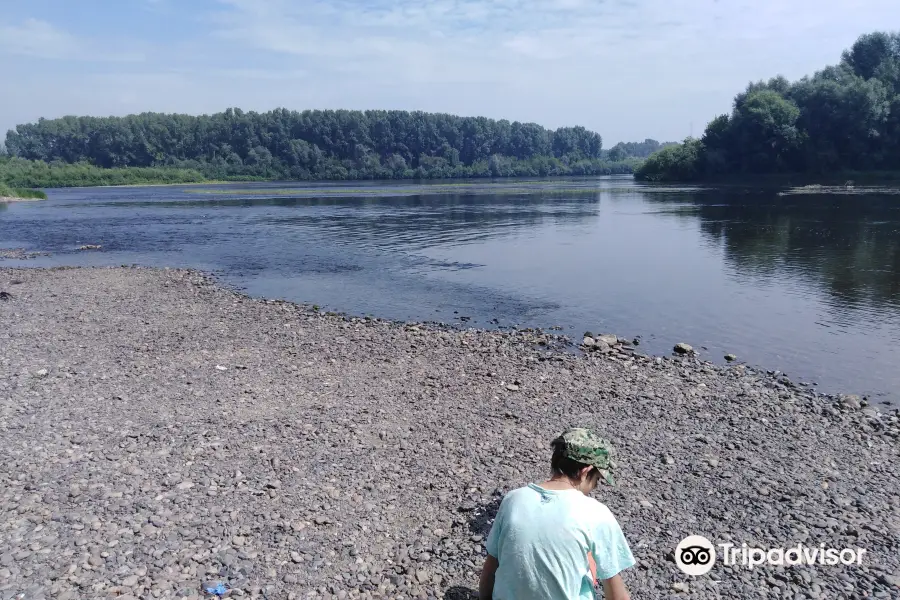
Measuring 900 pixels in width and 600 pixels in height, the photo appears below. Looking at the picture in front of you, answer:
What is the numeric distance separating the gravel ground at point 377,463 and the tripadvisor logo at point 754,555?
0.16m

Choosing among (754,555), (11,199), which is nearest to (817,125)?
(754,555)

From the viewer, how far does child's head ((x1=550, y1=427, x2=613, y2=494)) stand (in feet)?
15.5

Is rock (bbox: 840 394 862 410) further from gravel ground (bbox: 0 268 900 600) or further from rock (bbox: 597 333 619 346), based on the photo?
rock (bbox: 597 333 619 346)

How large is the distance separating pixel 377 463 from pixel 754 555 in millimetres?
5457

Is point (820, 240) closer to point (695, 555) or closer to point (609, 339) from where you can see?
point (609, 339)

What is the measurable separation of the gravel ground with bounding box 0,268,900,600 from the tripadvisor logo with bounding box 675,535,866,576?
156 millimetres

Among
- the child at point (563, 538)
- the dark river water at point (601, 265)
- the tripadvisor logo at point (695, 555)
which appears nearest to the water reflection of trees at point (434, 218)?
the dark river water at point (601, 265)

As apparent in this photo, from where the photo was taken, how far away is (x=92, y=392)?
13195mm

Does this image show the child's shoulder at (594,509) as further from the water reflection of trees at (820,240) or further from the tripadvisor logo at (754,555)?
the water reflection of trees at (820,240)

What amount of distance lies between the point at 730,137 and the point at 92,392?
124909mm

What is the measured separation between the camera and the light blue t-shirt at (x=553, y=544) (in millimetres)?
4512

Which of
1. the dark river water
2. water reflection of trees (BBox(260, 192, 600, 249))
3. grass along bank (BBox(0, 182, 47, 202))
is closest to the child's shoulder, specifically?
the dark river water

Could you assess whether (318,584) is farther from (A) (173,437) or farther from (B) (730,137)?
(B) (730,137)

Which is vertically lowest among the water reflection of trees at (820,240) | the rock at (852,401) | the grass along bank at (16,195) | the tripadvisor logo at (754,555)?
the rock at (852,401)
